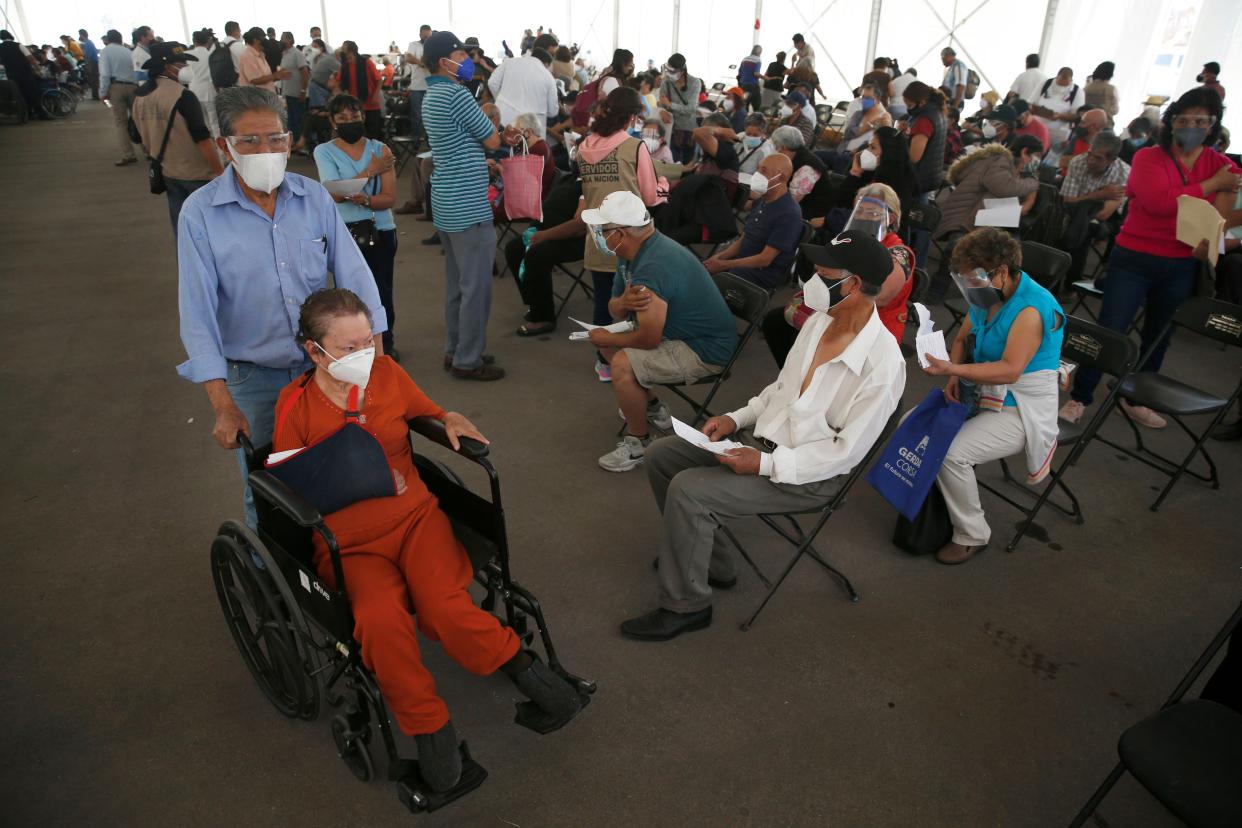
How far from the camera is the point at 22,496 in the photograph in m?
3.45

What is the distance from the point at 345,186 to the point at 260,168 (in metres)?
2.11

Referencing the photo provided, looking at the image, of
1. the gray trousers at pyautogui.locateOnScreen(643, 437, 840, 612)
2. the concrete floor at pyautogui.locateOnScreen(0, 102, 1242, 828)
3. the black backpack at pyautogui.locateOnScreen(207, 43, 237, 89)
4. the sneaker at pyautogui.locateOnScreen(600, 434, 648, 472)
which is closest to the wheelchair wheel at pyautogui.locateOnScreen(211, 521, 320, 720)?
the concrete floor at pyautogui.locateOnScreen(0, 102, 1242, 828)

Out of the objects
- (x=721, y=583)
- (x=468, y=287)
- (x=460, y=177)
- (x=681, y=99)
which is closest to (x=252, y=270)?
(x=721, y=583)

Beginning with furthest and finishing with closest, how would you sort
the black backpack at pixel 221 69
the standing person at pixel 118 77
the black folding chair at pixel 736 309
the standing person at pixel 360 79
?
the standing person at pixel 360 79 → the standing person at pixel 118 77 → the black backpack at pixel 221 69 → the black folding chair at pixel 736 309

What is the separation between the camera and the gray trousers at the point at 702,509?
2.53m

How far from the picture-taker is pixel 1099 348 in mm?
3232

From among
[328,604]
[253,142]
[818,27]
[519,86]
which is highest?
[818,27]

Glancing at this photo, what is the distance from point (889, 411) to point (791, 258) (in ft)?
7.59

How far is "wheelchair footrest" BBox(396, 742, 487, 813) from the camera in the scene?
77.3 inches

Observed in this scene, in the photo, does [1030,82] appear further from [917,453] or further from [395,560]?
[395,560]

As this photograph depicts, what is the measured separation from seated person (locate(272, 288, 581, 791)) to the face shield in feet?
8.55

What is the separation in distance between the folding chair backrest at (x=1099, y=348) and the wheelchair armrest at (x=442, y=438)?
257 cm

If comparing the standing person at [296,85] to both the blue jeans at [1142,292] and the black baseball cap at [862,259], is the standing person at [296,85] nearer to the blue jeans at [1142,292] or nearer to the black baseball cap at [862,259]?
the blue jeans at [1142,292]

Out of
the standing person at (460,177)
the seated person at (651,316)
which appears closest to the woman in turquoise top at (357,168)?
the standing person at (460,177)
